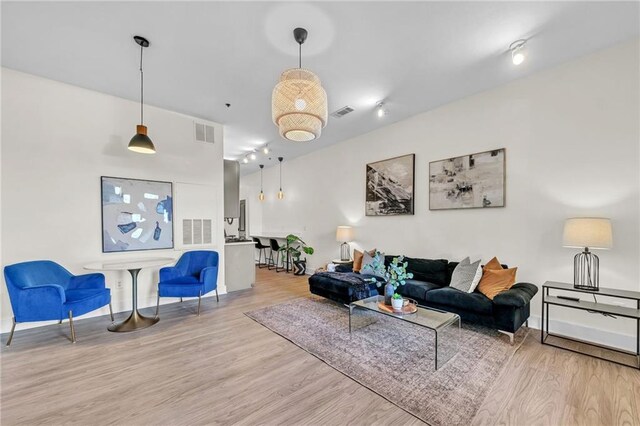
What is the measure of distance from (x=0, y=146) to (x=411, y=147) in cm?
577

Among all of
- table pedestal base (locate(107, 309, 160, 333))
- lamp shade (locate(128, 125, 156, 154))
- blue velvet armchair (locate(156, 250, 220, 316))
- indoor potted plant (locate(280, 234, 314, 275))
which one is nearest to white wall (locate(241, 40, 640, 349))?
indoor potted plant (locate(280, 234, 314, 275))

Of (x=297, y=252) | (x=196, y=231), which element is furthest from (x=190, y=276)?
Result: (x=297, y=252)

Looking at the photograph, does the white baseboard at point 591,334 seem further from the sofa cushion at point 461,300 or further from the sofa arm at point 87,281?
the sofa arm at point 87,281

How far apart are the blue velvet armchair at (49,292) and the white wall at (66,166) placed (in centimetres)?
29

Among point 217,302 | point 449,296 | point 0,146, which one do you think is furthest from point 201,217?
point 449,296

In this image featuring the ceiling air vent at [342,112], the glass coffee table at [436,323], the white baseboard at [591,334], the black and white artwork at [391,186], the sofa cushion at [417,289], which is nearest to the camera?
the glass coffee table at [436,323]

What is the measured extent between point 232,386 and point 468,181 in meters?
3.99

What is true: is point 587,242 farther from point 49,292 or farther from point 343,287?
point 49,292

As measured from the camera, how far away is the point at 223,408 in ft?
6.28

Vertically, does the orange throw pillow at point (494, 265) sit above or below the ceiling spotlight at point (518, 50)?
below

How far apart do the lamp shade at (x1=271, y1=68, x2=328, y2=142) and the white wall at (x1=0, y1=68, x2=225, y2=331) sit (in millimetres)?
3110

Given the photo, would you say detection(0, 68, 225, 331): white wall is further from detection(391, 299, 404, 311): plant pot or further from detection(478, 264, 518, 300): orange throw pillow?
→ detection(478, 264, 518, 300): orange throw pillow

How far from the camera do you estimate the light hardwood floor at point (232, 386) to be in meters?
1.82

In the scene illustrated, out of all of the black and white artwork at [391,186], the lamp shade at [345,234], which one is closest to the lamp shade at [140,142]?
the lamp shade at [345,234]
